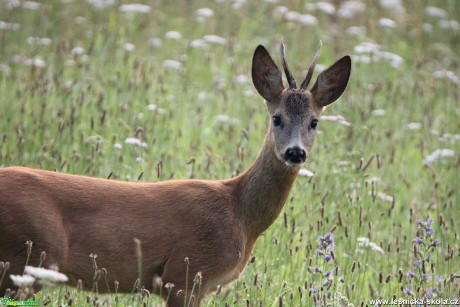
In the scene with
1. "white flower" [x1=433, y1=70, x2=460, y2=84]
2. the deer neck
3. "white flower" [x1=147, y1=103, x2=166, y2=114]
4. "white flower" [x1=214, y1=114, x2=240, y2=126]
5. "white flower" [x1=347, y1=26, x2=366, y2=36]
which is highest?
"white flower" [x1=347, y1=26, x2=366, y2=36]

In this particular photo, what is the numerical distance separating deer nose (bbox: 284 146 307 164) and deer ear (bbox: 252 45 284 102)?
2.19ft

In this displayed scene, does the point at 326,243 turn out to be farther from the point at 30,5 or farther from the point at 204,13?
the point at 204,13

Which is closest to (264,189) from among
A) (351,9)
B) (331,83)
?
(331,83)

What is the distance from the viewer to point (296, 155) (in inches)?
231

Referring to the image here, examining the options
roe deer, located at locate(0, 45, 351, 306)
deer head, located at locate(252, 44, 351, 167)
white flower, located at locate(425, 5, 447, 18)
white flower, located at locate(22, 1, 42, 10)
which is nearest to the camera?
roe deer, located at locate(0, 45, 351, 306)

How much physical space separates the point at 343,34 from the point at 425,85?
2151mm

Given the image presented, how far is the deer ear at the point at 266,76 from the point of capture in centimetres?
645

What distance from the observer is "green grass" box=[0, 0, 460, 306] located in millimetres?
7070

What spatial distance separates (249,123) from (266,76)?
319 centimetres

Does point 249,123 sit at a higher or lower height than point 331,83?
lower

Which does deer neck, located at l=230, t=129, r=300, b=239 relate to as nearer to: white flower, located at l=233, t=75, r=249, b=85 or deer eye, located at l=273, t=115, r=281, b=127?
deer eye, located at l=273, t=115, r=281, b=127

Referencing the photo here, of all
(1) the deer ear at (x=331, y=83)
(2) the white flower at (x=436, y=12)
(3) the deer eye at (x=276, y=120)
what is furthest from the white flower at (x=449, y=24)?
(3) the deer eye at (x=276, y=120)

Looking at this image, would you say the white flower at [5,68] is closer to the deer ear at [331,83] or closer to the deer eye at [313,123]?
the deer ear at [331,83]

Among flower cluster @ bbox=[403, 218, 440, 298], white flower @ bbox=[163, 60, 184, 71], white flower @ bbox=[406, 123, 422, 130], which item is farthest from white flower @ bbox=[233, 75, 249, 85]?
flower cluster @ bbox=[403, 218, 440, 298]
